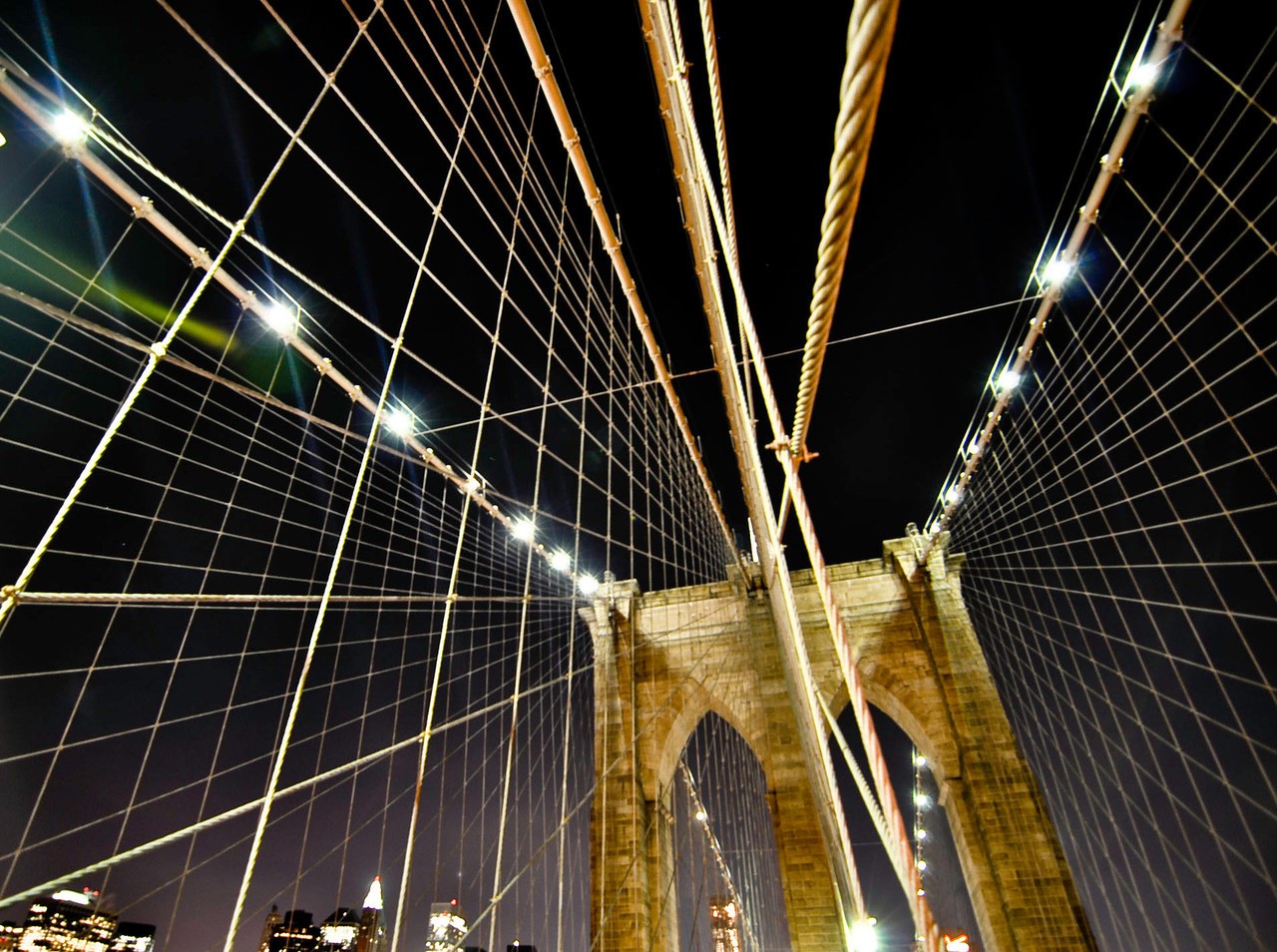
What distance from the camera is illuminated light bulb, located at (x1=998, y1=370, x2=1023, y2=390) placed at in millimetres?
6938

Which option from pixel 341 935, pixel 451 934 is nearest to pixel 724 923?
pixel 451 934

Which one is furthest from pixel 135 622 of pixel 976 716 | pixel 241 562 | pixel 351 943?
pixel 351 943

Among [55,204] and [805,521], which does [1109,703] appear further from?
[55,204]

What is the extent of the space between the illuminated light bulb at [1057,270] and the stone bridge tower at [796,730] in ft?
17.9

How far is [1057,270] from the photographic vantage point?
17.7 feet

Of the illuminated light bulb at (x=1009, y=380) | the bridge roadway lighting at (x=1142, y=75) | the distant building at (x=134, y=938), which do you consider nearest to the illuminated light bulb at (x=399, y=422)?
the bridge roadway lighting at (x=1142, y=75)

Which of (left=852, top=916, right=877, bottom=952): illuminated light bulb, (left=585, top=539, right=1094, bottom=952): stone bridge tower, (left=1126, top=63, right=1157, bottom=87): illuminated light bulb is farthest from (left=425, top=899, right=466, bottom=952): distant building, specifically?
(left=1126, top=63, right=1157, bottom=87): illuminated light bulb

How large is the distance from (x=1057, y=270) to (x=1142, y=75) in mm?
2260

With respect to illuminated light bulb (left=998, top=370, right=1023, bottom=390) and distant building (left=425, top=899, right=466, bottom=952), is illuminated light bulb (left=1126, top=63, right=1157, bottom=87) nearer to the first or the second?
illuminated light bulb (left=998, top=370, right=1023, bottom=390)

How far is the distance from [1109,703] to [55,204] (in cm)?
868

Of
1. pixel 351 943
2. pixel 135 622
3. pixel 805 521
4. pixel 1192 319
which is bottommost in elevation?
pixel 351 943

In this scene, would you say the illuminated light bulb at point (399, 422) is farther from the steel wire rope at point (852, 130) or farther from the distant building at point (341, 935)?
the distant building at point (341, 935)

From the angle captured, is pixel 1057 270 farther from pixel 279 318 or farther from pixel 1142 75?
pixel 279 318

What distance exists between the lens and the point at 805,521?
1.58 m
